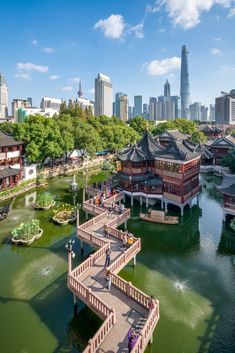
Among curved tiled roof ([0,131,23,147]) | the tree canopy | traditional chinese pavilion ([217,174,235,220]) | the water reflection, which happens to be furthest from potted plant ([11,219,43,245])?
the tree canopy

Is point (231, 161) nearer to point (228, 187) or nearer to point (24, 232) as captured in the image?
point (228, 187)

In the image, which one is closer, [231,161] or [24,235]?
[24,235]

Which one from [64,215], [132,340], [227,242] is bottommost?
[227,242]

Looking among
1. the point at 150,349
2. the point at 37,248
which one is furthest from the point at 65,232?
the point at 150,349

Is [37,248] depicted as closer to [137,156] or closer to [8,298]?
[8,298]

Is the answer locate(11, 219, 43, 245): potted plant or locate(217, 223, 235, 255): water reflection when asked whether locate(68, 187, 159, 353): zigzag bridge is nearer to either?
locate(11, 219, 43, 245): potted plant

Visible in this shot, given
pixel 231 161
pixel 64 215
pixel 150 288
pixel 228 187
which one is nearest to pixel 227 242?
pixel 228 187

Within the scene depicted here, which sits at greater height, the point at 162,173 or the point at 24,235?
the point at 162,173
